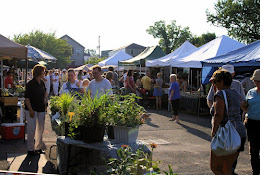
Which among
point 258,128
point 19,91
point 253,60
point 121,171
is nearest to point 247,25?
point 253,60

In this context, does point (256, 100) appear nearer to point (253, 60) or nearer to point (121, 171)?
point (121, 171)

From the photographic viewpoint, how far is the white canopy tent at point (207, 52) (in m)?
14.5

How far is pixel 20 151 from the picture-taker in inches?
274

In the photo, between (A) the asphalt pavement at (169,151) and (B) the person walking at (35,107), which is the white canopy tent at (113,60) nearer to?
(A) the asphalt pavement at (169,151)

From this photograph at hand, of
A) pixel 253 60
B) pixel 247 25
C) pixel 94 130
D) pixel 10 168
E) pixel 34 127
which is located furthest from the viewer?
pixel 247 25

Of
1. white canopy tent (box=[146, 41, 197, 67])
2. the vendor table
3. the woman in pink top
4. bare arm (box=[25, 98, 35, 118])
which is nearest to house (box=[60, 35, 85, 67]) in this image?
white canopy tent (box=[146, 41, 197, 67])

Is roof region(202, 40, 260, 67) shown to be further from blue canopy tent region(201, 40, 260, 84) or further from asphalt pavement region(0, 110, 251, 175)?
asphalt pavement region(0, 110, 251, 175)

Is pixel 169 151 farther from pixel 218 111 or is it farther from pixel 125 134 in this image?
pixel 218 111

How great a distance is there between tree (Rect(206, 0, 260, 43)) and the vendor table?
123ft

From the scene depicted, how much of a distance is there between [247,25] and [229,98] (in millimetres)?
38887

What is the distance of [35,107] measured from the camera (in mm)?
6488

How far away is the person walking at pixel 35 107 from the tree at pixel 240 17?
36449 mm

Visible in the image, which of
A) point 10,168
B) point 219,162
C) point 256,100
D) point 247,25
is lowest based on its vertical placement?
point 10,168

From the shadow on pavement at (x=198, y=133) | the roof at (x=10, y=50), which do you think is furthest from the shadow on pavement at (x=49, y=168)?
the shadow on pavement at (x=198, y=133)
